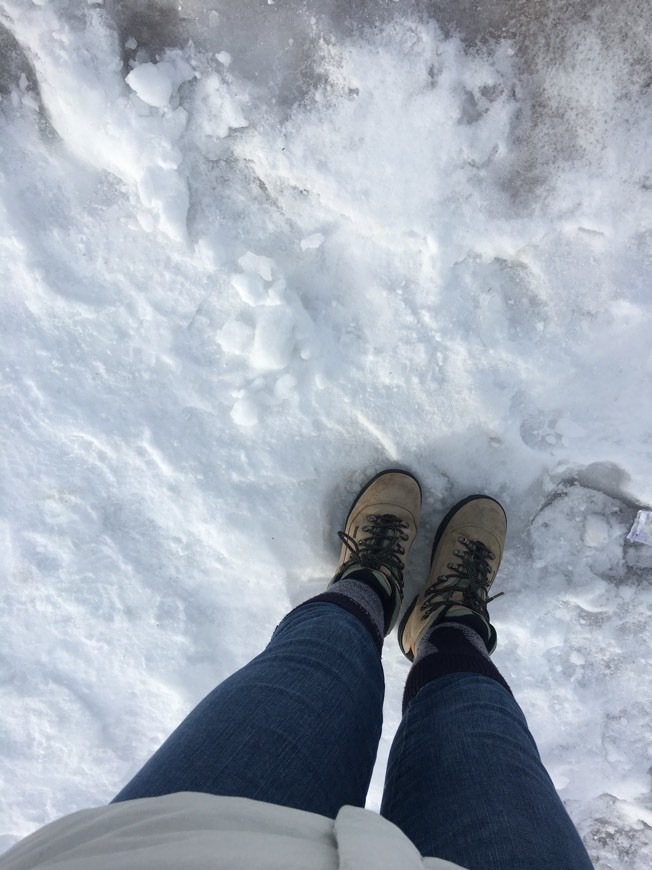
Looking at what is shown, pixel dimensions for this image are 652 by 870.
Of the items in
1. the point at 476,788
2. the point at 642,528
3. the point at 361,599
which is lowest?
the point at 476,788

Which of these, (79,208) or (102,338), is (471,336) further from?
(79,208)

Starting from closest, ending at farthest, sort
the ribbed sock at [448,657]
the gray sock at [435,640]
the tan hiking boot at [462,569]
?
the ribbed sock at [448,657] < the gray sock at [435,640] < the tan hiking boot at [462,569]

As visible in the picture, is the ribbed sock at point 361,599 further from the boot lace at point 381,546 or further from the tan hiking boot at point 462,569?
the tan hiking boot at point 462,569

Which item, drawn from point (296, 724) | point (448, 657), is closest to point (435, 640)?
point (448, 657)

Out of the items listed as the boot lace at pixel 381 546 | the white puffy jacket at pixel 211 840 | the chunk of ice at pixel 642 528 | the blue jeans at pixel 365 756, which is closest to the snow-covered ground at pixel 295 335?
the chunk of ice at pixel 642 528

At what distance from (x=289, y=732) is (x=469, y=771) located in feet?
1.09

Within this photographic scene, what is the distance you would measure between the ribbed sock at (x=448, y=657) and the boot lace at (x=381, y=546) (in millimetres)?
196

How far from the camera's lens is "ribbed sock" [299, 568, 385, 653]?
4.43 ft

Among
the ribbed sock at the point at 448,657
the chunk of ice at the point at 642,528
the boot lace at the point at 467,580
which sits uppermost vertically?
the chunk of ice at the point at 642,528

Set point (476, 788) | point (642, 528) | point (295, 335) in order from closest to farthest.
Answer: point (476, 788)
point (295, 335)
point (642, 528)

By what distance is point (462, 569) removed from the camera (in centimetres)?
165

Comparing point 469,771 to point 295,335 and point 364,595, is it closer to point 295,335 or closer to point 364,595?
point 364,595

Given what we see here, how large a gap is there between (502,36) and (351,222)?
61cm

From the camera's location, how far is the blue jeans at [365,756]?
88 centimetres
